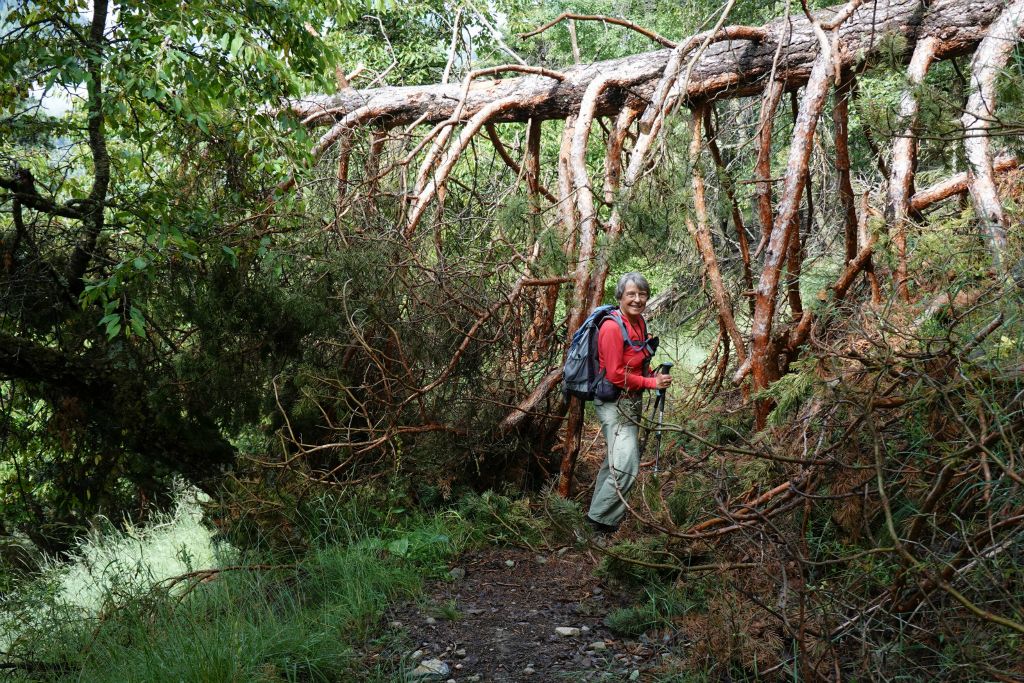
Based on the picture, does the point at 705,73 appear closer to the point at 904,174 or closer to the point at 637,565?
the point at 904,174

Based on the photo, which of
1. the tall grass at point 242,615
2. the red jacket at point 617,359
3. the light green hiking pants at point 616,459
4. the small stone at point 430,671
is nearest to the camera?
the tall grass at point 242,615

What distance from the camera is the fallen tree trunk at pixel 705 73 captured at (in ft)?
19.2

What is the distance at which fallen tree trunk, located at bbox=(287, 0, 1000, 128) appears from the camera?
19.2 feet

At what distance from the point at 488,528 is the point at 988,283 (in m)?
3.40

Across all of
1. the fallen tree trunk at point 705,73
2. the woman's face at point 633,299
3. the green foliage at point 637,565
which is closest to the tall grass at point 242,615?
the green foliage at point 637,565

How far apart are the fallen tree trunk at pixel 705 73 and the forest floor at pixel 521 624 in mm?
3475

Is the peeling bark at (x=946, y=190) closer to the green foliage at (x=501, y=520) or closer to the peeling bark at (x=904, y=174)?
the peeling bark at (x=904, y=174)

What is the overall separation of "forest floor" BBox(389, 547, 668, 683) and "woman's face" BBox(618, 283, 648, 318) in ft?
5.03

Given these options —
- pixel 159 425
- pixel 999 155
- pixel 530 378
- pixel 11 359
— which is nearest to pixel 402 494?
pixel 530 378

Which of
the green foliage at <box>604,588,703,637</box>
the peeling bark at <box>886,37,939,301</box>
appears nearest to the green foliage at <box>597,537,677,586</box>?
the green foliage at <box>604,588,703,637</box>

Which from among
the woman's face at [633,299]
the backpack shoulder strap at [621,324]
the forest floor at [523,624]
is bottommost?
the forest floor at [523,624]

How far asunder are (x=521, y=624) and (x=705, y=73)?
4.21 meters

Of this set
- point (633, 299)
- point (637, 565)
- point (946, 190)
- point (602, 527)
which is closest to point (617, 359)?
point (633, 299)

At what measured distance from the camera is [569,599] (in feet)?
16.7
